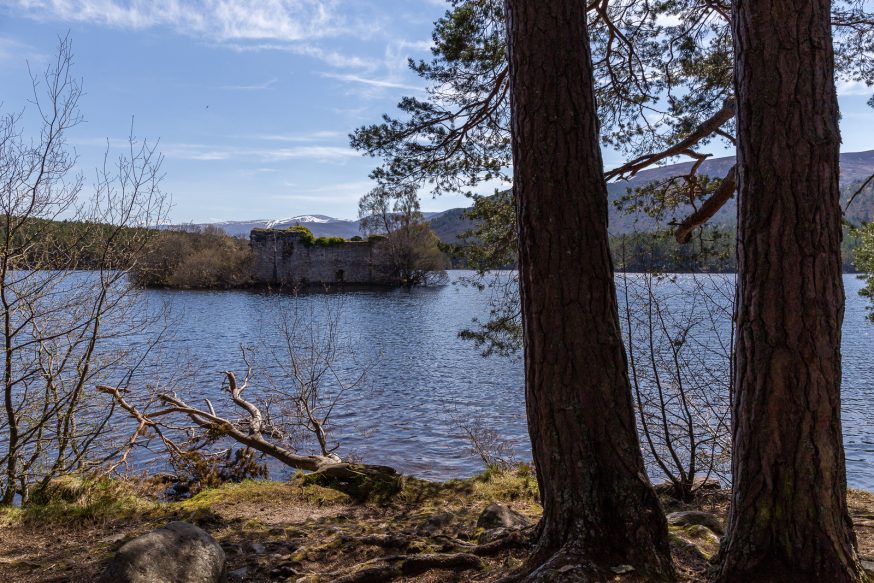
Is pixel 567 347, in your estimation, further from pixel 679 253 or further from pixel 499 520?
pixel 679 253

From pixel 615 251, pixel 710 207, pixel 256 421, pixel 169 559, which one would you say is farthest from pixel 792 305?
pixel 256 421

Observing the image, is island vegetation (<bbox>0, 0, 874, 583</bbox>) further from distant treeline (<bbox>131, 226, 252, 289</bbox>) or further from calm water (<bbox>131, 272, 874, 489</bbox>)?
distant treeline (<bbox>131, 226, 252, 289</bbox>)

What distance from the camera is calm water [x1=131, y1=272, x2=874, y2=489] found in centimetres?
1033

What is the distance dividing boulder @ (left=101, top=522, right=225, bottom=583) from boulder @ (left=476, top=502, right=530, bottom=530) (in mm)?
1804

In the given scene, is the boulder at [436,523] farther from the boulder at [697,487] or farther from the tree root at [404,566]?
the boulder at [697,487]

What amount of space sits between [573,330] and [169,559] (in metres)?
2.48

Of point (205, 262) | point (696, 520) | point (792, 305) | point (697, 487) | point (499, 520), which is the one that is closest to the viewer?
point (792, 305)

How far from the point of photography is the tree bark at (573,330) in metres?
3.01

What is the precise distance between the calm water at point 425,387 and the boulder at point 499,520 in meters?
4.18

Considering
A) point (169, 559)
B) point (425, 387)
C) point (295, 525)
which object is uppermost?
point (169, 559)

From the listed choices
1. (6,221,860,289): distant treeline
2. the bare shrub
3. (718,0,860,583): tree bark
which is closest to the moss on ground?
(718,0,860,583): tree bark

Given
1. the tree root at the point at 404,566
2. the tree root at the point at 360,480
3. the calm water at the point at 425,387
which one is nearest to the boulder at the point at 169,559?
the tree root at the point at 404,566

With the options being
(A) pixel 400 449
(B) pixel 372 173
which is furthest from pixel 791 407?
(A) pixel 400 449

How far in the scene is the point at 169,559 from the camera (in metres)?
3.25
